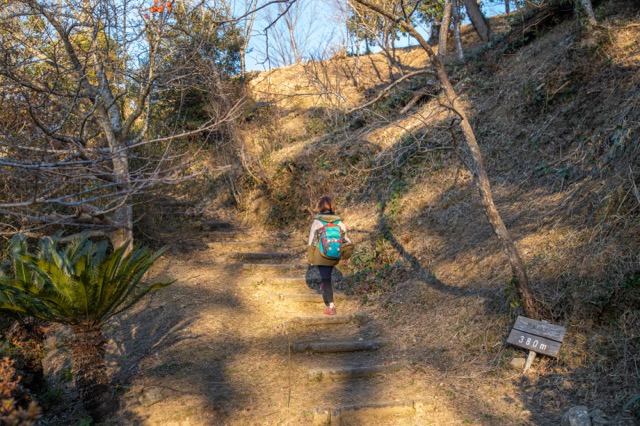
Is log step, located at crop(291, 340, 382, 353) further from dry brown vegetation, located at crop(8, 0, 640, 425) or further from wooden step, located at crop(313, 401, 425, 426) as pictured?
wooden step, located at crop(313, 401, 425, 426)

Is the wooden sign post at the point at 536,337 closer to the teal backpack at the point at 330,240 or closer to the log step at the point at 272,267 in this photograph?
the teal backpack at the point at 330,240

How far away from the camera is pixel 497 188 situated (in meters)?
7.98

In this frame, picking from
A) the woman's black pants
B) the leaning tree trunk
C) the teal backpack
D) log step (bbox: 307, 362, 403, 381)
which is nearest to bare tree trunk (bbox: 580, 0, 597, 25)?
the teal backpack

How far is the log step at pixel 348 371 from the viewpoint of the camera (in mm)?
5529

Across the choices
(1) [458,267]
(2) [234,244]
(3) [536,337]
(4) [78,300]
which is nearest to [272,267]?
(2) [234,244]

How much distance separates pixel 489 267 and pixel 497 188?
1.98 m

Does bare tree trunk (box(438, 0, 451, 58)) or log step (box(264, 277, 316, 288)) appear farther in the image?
log step (box(264, 277, 316, 288))

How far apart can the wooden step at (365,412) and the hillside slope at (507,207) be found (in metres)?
0.61

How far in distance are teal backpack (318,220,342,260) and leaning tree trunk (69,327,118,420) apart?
10.5 feet

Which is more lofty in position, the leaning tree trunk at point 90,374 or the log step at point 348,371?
the leaning tree trunk at point 90,374

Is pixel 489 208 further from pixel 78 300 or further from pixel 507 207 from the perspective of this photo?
pixel 78 300

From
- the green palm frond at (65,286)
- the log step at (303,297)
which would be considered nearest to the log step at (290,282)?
the log step at (303,297)

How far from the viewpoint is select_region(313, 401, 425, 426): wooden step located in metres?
4.68

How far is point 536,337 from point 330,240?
3.04 metres
